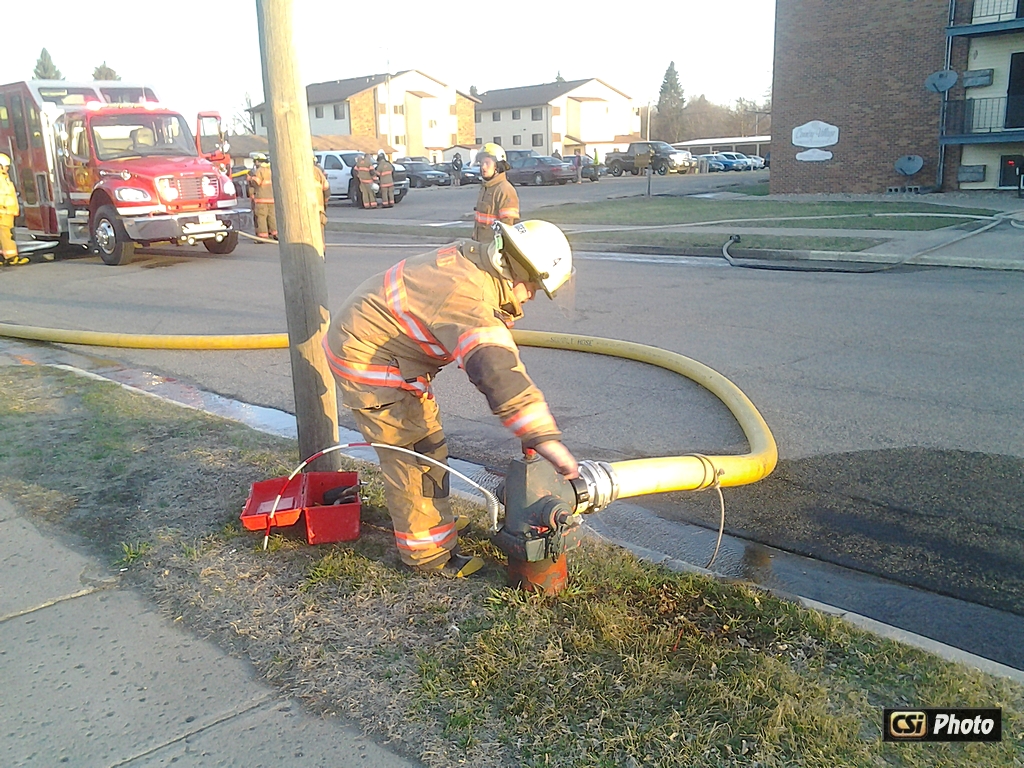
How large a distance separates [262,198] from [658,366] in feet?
41.4

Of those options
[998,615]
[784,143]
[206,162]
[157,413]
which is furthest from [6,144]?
[784,143]

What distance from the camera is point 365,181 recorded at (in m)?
26.6

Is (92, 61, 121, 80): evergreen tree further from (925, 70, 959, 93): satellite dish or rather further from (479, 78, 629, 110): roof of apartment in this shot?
(925, 70, 959, 93): satellite dish

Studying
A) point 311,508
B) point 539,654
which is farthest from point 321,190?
point 539,654

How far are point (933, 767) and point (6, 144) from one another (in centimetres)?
1743

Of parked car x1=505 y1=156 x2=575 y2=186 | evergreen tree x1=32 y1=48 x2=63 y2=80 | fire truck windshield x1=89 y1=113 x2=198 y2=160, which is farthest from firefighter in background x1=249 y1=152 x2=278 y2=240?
evergreen tree x1=32 y1=48 x2=63 y2=80

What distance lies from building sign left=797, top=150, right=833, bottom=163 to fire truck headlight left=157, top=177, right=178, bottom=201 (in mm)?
19562

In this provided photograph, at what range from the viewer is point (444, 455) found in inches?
146

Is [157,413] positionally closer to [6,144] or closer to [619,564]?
[619,564]

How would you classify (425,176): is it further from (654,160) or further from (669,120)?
(669,120)

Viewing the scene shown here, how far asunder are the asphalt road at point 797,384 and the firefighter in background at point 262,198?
466 cm

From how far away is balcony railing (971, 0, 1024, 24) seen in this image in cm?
2314

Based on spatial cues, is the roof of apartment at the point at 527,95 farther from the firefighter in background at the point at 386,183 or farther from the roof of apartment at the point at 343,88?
the firefighter in background at the point at 386,183

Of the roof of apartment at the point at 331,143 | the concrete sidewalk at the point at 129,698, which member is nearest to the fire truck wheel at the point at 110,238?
the concrete sidewalk at the point at 129,698
